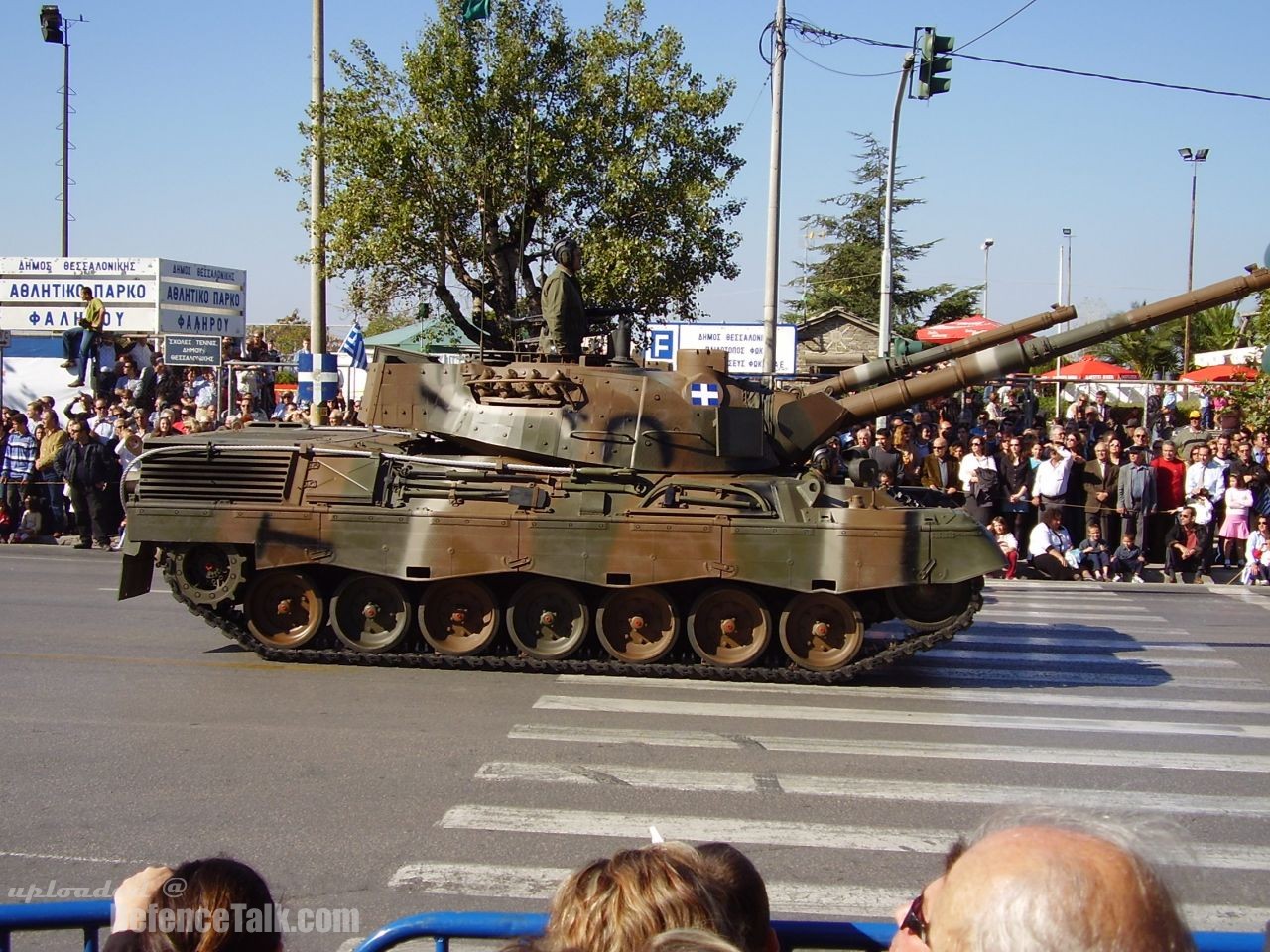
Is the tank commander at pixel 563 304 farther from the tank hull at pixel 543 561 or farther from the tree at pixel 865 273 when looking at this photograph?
the tree at pixel 865 273

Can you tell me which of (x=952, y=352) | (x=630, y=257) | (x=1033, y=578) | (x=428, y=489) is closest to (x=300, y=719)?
(x=428, y=489)

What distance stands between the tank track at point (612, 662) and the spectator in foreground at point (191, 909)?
7.51 metres

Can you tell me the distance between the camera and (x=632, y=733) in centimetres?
852

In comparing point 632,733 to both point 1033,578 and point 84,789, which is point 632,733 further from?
point 1033,578

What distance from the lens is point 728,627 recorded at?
1037cm

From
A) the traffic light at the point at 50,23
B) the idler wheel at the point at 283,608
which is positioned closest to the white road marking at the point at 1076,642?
the idler wheel at the point at 283,608

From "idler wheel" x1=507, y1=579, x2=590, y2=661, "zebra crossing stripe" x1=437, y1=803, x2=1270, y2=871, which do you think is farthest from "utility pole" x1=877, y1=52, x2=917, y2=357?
"zebra crossing stripe" x1=437, y1=803, x2=1270, y2=871

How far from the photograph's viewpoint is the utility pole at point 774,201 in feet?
65.0

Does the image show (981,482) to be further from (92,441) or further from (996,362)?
(92,441)

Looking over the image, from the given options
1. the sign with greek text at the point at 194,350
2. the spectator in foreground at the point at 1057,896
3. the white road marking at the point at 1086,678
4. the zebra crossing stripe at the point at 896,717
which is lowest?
the zebra crossing stripe at the point at 896,717

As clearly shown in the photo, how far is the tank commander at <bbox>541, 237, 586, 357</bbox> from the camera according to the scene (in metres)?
11.5

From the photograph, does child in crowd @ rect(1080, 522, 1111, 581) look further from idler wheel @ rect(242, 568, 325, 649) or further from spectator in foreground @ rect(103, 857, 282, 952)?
spectator in foreground @ rect(103, 857, 282, 952)

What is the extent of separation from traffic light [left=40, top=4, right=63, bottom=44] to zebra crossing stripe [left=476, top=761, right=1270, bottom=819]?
2601cm

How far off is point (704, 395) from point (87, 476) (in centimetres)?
1031
